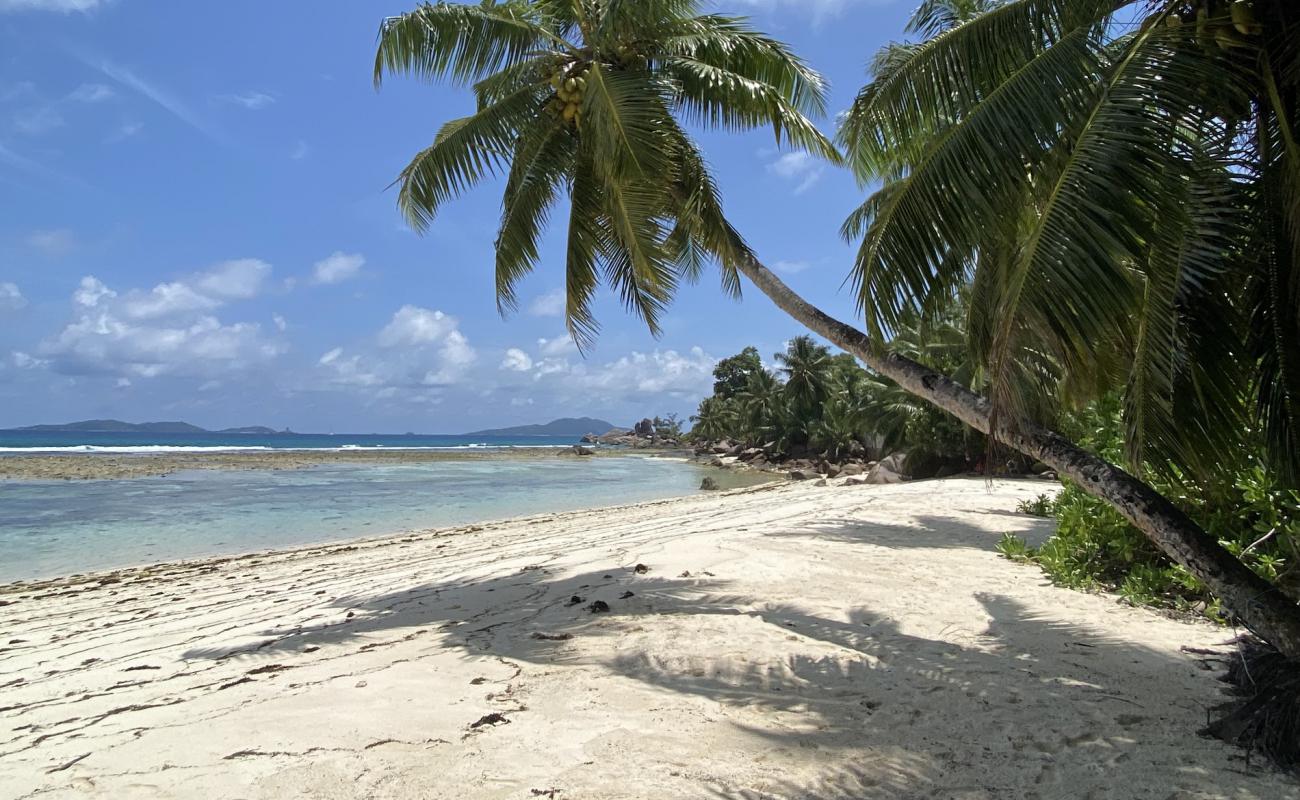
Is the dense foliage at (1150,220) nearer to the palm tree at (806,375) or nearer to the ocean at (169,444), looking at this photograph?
the palm tree at (806,375)

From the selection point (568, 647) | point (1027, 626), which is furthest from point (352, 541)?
point (1027, 626)

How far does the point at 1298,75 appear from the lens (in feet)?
11.3

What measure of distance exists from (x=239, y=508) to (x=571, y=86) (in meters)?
17.6

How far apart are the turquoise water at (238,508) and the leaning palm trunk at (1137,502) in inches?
492

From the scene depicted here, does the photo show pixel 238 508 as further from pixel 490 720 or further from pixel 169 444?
pixel 169 444

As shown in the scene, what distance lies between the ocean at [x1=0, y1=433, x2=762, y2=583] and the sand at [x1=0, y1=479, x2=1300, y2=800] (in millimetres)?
6224

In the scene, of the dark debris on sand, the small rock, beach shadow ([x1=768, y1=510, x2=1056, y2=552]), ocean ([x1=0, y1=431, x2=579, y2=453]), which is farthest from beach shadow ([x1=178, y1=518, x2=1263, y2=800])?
ocean ([x1=0, y1=431, x2=579, y2=453])

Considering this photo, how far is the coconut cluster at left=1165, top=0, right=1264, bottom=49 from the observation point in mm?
3564

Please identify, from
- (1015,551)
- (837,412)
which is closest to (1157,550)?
(1015,551)

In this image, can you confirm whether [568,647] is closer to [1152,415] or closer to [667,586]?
[667,586]

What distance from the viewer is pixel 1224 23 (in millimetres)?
3639

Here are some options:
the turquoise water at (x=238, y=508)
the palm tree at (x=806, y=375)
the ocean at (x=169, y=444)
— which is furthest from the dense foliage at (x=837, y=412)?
the ocean at (x=169, y=444)

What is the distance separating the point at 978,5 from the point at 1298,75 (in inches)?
244

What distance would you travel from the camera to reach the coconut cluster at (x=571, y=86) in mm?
7270
